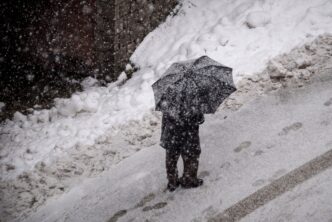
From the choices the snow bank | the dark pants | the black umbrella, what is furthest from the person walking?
the snow bank

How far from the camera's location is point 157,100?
409 cm

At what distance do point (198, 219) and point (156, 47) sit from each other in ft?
14.2

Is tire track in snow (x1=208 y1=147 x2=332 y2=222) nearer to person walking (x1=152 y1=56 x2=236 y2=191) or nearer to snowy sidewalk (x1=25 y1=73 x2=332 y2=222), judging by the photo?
snowy sidewalk (x1=25 y1=73 x2=332 y2=222)

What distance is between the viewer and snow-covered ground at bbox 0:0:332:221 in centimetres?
560

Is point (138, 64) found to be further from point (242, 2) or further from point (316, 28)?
point (316, 28)

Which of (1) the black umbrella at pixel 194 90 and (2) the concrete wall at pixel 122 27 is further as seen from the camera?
(2) the concrete wall at pixel 122 27

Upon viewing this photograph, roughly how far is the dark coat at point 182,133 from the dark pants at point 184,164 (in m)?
0.06

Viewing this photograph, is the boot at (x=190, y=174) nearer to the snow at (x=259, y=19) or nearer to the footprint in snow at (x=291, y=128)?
the footprint in snow at (x=291, y=128)

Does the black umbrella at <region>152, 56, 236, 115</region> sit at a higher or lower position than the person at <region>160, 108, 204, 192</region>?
higher

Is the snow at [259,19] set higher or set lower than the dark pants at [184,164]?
higher

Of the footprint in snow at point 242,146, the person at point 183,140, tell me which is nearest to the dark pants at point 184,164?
the person at point 183,140

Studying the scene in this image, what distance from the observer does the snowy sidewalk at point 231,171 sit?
4387mm

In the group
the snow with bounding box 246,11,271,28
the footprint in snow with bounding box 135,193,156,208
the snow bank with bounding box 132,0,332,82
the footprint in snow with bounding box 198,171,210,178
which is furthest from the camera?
the snow with bounding box 246,11,271,28

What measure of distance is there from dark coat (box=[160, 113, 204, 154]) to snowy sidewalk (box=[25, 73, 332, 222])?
66cm
